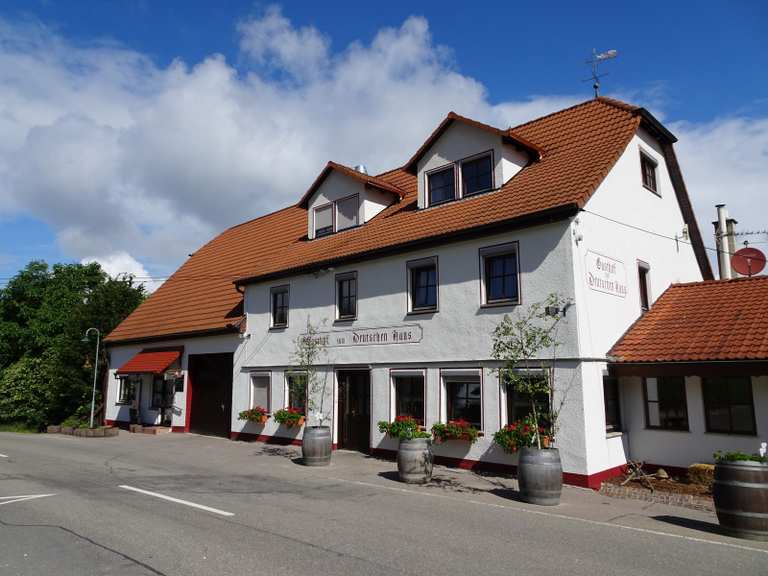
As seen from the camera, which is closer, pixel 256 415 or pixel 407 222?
pixel 407 222

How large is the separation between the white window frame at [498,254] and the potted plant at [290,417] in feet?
23.4

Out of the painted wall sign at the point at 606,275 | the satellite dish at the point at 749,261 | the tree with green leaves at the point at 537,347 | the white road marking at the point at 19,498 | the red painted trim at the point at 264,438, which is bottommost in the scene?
the white road marking at the point at 19,498

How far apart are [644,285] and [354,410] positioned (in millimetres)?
8679

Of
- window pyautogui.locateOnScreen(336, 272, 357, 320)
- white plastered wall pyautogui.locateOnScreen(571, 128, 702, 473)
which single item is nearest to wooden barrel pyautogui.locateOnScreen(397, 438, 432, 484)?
white plastered wall pyautogui.locateOnScreen(571, 128, 702, 473)

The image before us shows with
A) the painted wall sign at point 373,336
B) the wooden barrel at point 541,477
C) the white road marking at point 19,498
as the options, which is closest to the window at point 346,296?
the painted wall sign at point 373,336

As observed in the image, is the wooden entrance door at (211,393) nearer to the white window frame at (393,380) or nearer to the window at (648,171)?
the white window frame at (393,380)

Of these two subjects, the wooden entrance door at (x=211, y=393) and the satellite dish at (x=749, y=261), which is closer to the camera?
the satellite dish at (x=749, y=261)

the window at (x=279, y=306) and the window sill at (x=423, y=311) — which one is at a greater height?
the window at (x=279, y=306)

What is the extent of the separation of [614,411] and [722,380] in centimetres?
235

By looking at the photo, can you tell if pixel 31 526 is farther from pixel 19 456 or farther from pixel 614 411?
pixel 614 411

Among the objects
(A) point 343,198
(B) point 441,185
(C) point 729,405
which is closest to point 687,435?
(C) point 729,405

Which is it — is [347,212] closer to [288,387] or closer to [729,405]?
[288,387]

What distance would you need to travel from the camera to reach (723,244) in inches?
809

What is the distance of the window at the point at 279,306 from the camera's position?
19109 millimetres
